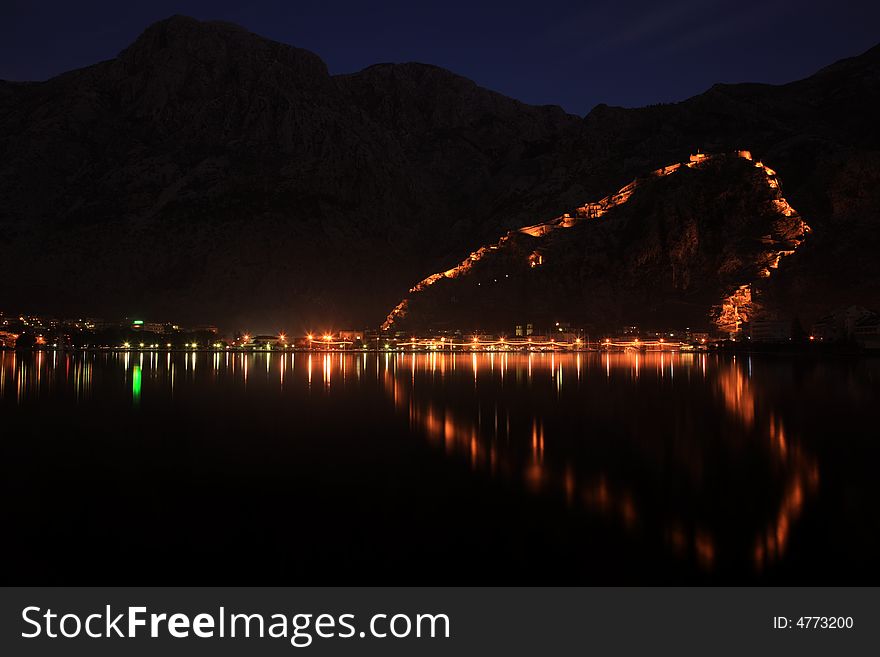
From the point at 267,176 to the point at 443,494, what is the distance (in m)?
140

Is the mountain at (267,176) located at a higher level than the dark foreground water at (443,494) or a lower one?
higher

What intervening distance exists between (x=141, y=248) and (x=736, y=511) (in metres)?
146

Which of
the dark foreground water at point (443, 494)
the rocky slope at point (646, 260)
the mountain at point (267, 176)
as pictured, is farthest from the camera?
the mountain at point (267, 176)

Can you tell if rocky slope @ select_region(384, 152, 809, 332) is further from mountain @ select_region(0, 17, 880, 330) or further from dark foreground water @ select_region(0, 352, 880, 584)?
dark foreground water @ select_region(0, 352, 880, 584)

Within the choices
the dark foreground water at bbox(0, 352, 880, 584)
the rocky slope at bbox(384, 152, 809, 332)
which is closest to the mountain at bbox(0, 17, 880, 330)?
the rocky slope at bbox(384, 152, 809, 332)

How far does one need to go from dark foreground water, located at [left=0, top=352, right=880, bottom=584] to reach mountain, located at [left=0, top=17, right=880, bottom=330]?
9197 centimetres

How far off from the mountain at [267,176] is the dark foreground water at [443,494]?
3621 inches

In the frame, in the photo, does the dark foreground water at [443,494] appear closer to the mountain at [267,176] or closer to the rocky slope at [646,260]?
the rocky slope at [646,260]

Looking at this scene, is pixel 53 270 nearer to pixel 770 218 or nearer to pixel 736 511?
pixel 770 218

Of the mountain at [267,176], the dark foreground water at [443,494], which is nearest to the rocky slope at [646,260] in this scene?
the mountain at [267,176]

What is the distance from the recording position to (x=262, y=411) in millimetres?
26141

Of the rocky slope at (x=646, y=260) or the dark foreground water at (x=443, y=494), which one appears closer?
the dark foreground water at (x=443, y=494)

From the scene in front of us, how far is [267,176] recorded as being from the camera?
143 meters

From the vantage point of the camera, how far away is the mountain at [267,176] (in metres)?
133
